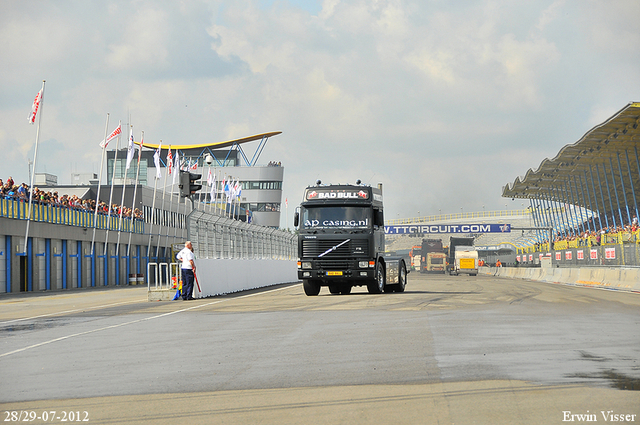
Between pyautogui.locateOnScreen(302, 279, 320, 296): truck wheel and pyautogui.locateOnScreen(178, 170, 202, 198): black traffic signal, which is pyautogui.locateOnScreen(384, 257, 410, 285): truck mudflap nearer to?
pyautogui.locateOnScreen(302, 279, 320, 296): truck wheel

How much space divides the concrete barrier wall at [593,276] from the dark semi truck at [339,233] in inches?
458

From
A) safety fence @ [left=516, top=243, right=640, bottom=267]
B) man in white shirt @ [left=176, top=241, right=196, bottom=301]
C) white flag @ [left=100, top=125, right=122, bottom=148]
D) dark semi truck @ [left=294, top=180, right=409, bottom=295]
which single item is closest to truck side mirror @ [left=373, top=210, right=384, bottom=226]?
dark semi truck @ [left=294, top=180, right=409, bottom=295]

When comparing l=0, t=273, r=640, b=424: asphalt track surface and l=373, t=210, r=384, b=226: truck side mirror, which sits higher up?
l=373, t=210, r=384, b=226: truck side mirror

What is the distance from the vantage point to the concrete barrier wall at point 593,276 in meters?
31.3

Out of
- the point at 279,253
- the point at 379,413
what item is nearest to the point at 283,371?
the point at 379,413

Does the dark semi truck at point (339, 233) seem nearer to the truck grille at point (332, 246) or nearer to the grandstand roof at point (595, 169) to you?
the truck grille at point (332, 246)

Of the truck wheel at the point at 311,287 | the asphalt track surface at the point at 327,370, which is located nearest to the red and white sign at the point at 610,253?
the truck wheel at the point at 311,287

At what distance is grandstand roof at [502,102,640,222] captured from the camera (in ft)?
176

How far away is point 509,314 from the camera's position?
54.0 ft

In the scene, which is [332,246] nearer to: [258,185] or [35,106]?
[35,106]

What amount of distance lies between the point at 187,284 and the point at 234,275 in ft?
24.1

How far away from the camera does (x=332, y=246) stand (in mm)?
24812

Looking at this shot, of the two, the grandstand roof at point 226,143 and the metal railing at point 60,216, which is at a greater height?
the grandstand roof at point 226,143

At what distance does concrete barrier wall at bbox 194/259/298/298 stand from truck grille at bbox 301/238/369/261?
135 inches
